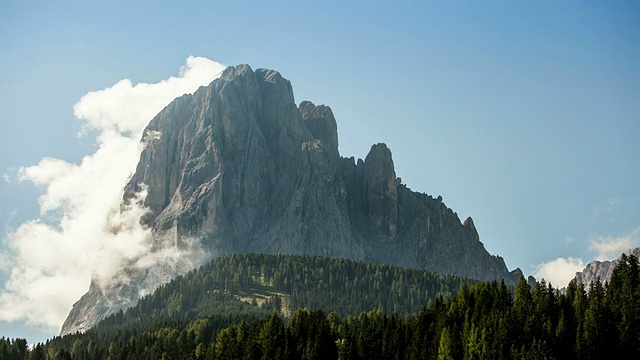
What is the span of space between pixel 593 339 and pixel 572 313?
10592mm

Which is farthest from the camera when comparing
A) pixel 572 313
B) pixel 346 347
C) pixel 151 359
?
pixel 151 359

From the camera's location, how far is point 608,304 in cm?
14312

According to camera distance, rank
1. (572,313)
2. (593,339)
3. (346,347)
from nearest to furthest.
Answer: (593,339) < (572,313) < (346,347)

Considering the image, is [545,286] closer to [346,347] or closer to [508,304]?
[508,304]

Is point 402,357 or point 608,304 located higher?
point 608,304

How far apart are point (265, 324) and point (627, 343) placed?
218 ft

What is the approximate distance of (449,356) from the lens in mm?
142125

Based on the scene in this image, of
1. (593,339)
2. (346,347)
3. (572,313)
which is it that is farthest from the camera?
(346,347)

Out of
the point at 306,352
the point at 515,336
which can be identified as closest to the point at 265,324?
the point at 306,352

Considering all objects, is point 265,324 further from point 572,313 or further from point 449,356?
point 572,313

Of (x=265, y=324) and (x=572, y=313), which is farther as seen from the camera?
(x=265, y=324)

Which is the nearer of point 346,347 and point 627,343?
point 627,343

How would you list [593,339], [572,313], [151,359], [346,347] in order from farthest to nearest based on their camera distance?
[151,359] < [346,347] < [572,313] < [593,339]

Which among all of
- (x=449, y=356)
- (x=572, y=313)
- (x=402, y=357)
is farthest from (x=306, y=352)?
(x=572, y=313)
